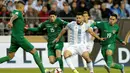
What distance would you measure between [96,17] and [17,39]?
812 cm

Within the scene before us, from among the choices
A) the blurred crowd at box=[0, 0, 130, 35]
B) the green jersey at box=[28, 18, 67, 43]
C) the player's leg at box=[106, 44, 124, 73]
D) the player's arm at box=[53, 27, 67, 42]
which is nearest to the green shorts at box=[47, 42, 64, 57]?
the green jersey at box=[28, 18, 67, 43]

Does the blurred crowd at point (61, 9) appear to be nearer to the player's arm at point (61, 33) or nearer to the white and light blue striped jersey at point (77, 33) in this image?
the player's arm at point (61, 33)

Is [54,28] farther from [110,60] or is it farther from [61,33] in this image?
[110,60]

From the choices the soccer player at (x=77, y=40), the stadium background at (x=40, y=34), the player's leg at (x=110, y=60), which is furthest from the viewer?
the stadium background at (x=40, y=34)

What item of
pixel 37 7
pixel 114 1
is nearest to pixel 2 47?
pixel 37 7

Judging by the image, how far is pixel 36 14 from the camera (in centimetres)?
2430

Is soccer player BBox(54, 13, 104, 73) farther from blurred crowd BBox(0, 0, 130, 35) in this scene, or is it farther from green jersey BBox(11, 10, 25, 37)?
blurred crowd BBox(0, 0, 130, 35)

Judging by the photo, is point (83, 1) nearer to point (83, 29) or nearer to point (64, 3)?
point (64, 3)

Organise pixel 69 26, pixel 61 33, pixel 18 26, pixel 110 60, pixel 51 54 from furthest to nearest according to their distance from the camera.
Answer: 1. pixel 51 54
2. pixel 110 60
3. pixel 61 33
4. pixel 69 26
5. pixel 18 26

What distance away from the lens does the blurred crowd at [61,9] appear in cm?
2389

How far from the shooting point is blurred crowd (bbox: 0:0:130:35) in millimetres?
23891

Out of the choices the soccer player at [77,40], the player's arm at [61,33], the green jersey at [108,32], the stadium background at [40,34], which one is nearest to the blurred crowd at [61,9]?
the stadium background at [40,34]

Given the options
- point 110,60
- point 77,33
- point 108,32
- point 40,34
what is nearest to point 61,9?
point 40,34

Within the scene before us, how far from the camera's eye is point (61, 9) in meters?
24.7
